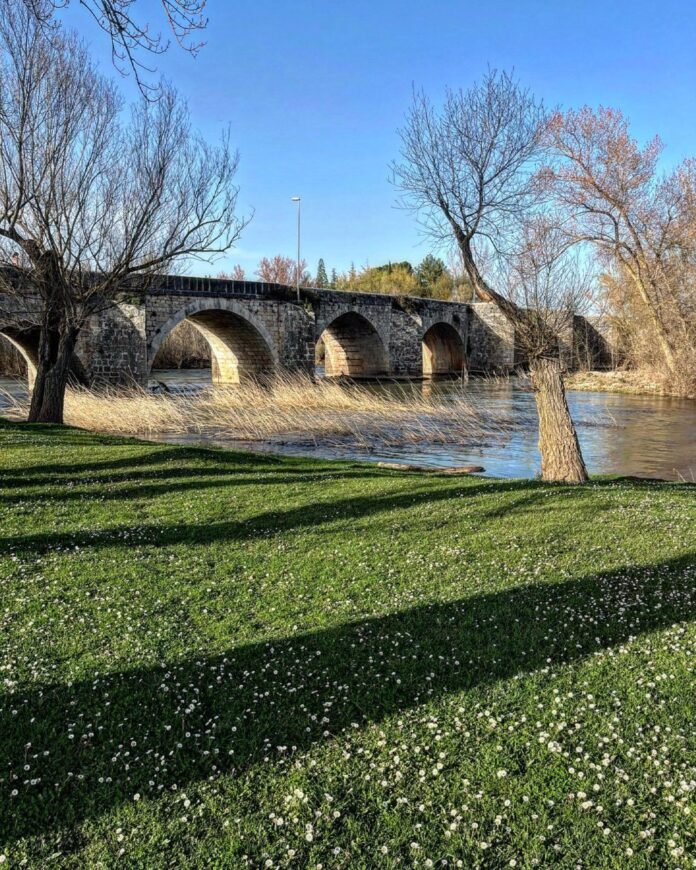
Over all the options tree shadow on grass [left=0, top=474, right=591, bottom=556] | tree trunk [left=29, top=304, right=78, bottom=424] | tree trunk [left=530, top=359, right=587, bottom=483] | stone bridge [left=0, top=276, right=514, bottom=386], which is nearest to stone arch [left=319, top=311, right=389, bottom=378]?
stone bridge [left=0, top=276, right=514, bottom=386]

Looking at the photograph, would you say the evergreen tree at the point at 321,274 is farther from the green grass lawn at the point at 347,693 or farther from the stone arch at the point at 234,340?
the green grass lawn at the point at 347,693

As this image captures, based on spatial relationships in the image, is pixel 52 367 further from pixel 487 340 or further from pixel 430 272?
pixel 430 272

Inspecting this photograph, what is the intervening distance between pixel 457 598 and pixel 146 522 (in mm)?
3874

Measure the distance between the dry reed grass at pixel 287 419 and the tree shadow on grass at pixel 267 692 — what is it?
1333 cm

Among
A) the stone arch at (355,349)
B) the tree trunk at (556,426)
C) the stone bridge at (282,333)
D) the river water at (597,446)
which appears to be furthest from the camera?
the stone arch at (355,349)

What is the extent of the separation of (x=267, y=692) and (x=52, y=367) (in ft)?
47.8

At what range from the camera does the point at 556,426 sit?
37.4ft

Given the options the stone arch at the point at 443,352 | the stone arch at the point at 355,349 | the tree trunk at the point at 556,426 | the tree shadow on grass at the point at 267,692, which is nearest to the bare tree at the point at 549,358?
the tree trunk at the point at 556,426

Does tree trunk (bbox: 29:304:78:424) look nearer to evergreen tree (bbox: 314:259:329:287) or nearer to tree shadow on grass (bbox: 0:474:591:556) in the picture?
A: tree shadow on grass (bbox: 0:474:591:556)

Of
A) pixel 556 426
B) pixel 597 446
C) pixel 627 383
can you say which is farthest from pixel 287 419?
pixel 627 383

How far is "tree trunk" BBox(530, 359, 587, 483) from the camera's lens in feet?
37.1

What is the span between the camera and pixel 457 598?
17.7 ft

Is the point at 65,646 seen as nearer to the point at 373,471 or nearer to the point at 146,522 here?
Result: the point at 146,522

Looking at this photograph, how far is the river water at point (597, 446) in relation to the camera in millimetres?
16000
